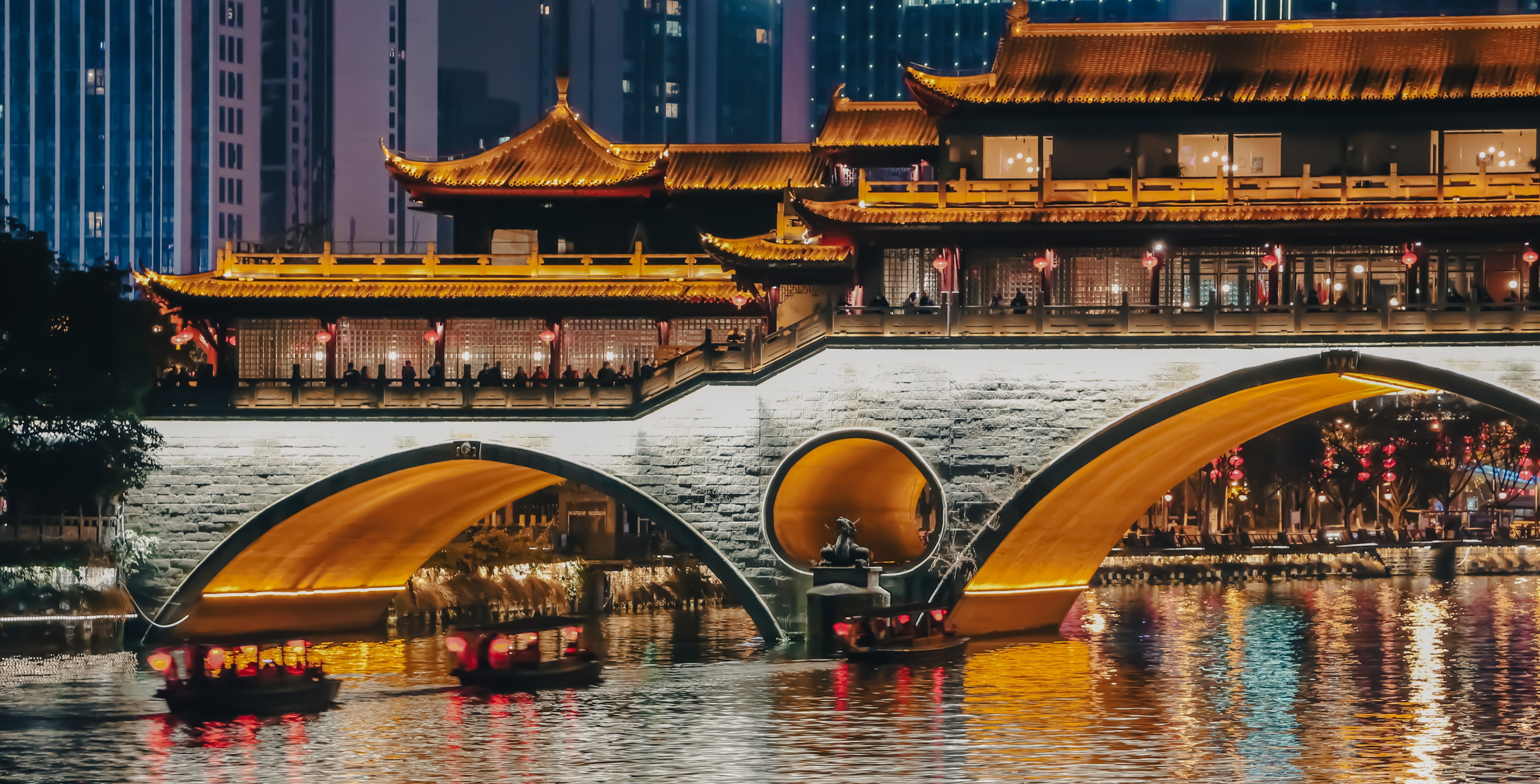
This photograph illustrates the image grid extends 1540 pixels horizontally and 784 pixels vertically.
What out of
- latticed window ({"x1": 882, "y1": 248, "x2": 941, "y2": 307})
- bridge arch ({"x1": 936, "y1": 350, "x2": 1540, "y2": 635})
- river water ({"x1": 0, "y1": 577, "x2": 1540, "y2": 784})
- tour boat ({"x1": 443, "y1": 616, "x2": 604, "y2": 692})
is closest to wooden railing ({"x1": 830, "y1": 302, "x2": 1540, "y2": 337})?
bridge arch ({"x1": 936, "y1": 350, "x2": 1540, "y2": 635})

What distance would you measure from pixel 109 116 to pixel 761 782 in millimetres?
95088

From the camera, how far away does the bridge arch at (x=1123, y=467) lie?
3994cm

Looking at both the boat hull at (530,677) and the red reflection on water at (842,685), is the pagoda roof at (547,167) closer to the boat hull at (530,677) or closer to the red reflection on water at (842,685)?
the boat hull at (530,677)

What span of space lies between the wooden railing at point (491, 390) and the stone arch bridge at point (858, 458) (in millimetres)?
382

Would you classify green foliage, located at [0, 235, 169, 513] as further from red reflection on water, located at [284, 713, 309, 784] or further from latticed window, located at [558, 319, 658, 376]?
red reflection on water, located at [284, 713, 309, 784]

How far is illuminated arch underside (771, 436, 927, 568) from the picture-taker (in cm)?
4297

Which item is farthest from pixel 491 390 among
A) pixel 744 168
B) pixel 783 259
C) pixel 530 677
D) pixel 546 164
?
pixel 744 168

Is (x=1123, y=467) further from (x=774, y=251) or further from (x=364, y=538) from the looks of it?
(x=364, y=538)

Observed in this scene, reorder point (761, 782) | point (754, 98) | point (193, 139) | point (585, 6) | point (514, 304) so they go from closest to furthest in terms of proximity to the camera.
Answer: point (761, 782), point (514, 304), point (193, 139), point (585, 6), point (754, 98)

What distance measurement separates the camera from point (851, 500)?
46312 millimetres

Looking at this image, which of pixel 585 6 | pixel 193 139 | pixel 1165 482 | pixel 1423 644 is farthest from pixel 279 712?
pixel 585 6

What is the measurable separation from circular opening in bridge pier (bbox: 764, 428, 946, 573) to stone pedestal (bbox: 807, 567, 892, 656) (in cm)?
81

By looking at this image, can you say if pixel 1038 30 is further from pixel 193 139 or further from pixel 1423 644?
pixel 193 139

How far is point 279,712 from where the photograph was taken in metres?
35.0
